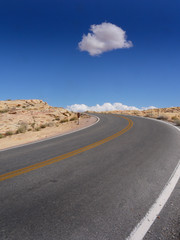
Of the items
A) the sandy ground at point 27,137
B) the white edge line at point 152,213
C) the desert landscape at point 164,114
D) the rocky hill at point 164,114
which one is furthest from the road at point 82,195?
the rocky hill at point 164,114

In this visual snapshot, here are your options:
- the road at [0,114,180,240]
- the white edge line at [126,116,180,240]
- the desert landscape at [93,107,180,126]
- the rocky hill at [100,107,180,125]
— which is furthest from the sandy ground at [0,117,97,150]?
the rocky hill at [100,107,180,125]

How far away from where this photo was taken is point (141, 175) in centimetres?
502

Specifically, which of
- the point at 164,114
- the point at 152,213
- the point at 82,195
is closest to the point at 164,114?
the point at 164,114

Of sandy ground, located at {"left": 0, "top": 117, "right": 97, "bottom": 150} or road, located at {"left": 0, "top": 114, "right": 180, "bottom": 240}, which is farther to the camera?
sandy ground, located at {"left": 0, "top": 117, "right": 97, "bottom": 150}

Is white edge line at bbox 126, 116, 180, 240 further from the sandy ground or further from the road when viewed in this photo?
the sandy ground

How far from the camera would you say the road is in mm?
2844

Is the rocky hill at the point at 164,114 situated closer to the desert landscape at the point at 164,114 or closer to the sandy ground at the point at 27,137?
the desert landscape at the point at 164,114

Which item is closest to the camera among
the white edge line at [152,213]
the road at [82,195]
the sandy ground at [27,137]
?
the white edge line at [152,213]

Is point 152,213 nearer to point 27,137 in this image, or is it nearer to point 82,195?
point 82,195

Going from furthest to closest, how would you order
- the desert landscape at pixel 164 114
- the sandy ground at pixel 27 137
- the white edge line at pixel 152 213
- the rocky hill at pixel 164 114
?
the rocky hill at pixel 164 114 → the desert landscape at pixel 164 114 → the sandy ground at pixel 27 137 → the white edge line at pixel 152 213

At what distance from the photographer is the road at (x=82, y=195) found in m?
2.84

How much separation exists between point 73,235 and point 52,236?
1.00ft

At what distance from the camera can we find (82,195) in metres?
3.92

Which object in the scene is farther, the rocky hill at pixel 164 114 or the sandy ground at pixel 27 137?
the rocky hill at pixel 164 114
